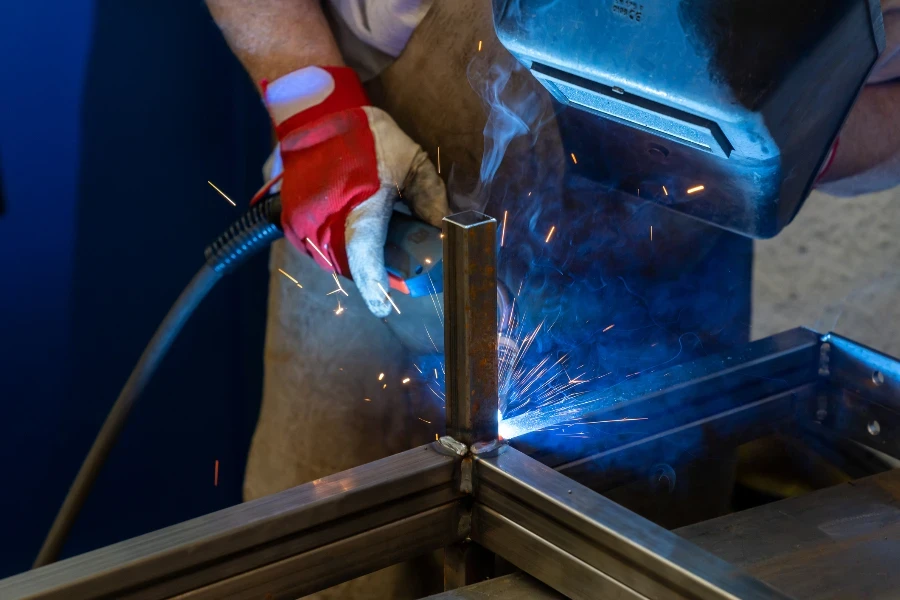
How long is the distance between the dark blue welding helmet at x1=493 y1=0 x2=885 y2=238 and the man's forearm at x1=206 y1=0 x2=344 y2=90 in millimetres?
587

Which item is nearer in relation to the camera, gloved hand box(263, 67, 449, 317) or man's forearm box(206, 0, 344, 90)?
gloved hand box(263, 67, 449, 317)

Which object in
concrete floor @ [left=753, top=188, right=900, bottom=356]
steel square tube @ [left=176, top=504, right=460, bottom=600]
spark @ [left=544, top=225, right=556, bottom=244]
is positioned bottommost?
concrete floor @ [left=753, top=188, right=900, bottom=356]

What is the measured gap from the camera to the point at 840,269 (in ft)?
6.48

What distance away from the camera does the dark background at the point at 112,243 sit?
169 cm

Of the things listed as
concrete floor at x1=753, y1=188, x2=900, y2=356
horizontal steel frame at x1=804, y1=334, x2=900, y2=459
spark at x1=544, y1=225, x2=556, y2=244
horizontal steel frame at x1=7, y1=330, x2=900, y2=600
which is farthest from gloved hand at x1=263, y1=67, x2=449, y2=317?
concrete floor at x1=753, y1=188, x2=900, y2=356

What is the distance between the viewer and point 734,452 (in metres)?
1.13

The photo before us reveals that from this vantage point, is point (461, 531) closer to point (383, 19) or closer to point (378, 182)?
point (378, 182)

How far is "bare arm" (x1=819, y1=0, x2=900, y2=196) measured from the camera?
4.25 ft

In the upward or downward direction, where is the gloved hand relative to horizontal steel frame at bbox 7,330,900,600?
upward

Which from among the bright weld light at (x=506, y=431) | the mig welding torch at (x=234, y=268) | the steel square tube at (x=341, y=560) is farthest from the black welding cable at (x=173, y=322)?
the steel square tube at (x=341, y=560)

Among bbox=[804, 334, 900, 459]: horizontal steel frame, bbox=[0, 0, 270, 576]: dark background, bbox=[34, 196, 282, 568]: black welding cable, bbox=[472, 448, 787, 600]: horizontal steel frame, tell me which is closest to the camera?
bbox=[472, 448, 787, 600]: horizontal steel frame

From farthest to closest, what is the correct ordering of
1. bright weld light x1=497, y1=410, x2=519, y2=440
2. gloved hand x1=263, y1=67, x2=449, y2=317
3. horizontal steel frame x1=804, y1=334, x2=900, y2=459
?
gloved hand x1=263, y1=67, x2=449, y2=317 → horizontal steel frame x1=804, y1=334, x2=900, y2=459 → bright weld light x1=497, y1=410, x2=519, y2=440

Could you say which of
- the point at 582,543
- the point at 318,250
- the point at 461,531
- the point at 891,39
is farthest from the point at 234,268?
the point at 891,39

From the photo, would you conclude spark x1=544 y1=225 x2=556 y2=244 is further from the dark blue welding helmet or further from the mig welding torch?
the dark blue welding helmet
